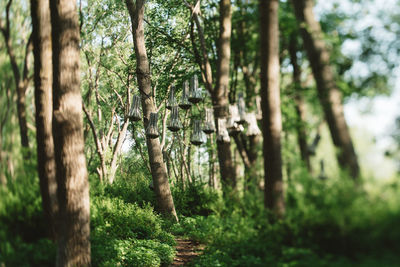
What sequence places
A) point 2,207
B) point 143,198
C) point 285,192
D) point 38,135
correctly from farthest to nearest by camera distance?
point 143,198 → point 38,135 → point 2,207 → point 285,192

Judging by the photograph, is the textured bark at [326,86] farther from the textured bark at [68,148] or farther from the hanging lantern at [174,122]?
the hanging lantern at [174,122]

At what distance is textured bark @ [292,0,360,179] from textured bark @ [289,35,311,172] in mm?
703

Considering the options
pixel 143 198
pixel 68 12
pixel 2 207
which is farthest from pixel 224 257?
pixel 143 198

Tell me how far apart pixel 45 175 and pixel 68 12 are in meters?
2.81

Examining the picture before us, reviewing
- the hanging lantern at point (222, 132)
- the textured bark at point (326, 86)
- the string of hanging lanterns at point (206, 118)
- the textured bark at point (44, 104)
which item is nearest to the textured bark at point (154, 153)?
the string of hanging lanterns at point (206, 118)

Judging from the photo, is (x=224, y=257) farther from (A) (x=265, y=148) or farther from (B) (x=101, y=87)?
(B) (x=101, y=87)

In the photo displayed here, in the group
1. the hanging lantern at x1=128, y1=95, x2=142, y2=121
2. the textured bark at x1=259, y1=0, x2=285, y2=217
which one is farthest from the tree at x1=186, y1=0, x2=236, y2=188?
the textured bark at x1=259, y1=0, x2=285, y2=217

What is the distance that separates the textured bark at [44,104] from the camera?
241 inches

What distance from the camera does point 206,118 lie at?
756 centimetres

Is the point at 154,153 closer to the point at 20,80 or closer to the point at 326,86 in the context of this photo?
the point at 20,80

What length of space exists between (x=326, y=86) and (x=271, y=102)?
84 centimetres

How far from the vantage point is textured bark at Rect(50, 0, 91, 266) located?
5789 mm

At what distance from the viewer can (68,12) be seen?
6.11 m

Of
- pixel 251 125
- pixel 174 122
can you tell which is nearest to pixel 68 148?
pixel 174 122
